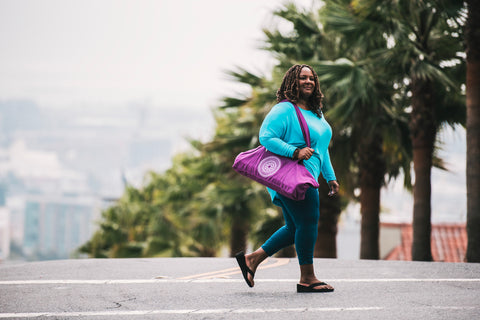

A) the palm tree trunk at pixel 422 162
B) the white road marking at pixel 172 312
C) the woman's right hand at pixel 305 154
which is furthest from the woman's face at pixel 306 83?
the palm tree trunk at pixel 422 162

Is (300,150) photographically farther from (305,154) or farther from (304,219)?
(304,219)

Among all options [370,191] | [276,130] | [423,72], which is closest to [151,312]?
[276,130]

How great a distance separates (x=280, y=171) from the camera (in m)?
4.65

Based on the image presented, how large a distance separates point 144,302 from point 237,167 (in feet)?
3.80

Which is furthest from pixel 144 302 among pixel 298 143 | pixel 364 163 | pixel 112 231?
pixel 112 231

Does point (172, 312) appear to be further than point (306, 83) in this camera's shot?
No

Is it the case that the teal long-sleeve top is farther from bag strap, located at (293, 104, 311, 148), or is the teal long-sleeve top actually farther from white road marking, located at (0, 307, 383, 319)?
white road marking, located at (0, 307, 383, 319)

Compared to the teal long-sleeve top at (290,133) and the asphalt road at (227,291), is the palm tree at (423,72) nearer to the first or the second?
the asphalt road at (227,291)

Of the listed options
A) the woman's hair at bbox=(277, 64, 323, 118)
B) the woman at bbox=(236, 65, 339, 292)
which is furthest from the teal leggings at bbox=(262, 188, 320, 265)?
the woman's hair at bbox=(277, 64, 323, 118)

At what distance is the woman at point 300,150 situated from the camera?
476 cm

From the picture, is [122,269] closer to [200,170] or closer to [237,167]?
[237,167]

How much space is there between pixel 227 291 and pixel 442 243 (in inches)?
986

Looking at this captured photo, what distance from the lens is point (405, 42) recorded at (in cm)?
1240

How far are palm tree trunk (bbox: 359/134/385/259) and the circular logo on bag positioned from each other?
11003 millimetres
